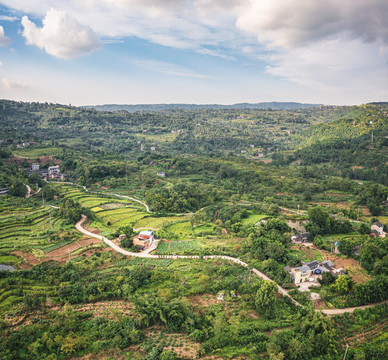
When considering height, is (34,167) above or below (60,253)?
above

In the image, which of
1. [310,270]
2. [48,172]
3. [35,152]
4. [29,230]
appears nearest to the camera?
[310,270]

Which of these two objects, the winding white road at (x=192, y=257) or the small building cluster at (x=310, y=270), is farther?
the small building cluster at (x=310, y=270)

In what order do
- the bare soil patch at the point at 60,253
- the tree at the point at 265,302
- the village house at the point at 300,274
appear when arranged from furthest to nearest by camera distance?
the bare soil patch at the point at 60,253, the village house at the point at 300,274, the tree at the point at 265,302

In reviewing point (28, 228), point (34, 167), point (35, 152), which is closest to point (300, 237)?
point (28, 228)

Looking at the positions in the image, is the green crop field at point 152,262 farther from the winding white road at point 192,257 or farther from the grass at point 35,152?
the grass at point 35,152

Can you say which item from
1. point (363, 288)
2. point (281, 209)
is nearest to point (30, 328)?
point (363, 288)

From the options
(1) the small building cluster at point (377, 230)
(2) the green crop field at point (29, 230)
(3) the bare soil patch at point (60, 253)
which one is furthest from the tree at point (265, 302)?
(2) the green crop field at point (29, 230)

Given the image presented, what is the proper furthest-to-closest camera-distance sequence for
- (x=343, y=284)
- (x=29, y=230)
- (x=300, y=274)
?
(x=29, y=230), (x=300, y=274), (x=343, y=284)

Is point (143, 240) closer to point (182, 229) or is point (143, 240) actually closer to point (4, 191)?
point (182, 229)

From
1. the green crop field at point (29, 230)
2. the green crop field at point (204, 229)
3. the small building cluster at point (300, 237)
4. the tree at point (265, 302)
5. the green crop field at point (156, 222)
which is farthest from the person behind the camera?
the green crop field at point (156, 222)
